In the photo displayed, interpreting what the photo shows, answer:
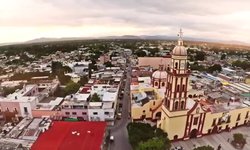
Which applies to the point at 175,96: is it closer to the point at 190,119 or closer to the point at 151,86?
the point at 190,119

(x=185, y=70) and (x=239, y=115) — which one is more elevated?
(x=185, y=70)

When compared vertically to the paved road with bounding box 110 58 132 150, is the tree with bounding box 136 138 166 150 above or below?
above

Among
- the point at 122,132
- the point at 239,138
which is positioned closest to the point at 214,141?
the point at 239,138

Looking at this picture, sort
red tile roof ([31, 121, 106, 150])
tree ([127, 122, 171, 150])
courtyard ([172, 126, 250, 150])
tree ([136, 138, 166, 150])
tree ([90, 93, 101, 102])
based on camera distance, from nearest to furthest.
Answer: red tile roof ([31, 121, 106, 150]) → tree ([136, 138, 166, 150]) → tree ([127, 122, 171, 150]) → courtyard ([172, 126, 250, 150]) → tree ([90, 93, 101, 102])

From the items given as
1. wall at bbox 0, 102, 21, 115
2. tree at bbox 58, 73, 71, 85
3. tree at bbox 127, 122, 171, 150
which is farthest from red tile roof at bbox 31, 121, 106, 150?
tree at bbox 58, 73, 71, 85

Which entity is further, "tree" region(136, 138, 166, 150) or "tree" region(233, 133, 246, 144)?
"tree" region(233, 133, 246, 144)

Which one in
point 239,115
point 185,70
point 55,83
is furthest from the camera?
point 55,83

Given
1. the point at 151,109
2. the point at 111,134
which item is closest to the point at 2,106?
the point at 111,134

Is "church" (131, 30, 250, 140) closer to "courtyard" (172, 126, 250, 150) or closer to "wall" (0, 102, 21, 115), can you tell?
"courtyard" (172, 126, 250, 150)


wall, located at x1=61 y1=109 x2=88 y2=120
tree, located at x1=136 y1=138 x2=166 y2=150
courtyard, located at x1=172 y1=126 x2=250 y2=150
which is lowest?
courtyard, located at x1=172 y1=126 x2=250 y2=150

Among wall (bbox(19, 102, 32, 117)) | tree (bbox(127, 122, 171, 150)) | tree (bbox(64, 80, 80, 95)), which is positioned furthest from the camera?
tree (bbox(64, 80, 80, 95))
